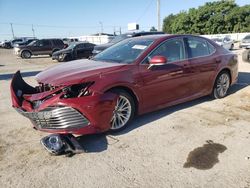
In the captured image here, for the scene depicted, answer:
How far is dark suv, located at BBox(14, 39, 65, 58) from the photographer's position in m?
23.1

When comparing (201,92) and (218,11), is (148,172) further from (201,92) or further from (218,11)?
(218,11)

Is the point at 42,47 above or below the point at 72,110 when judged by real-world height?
below

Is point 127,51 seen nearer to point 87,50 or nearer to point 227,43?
point 87,50

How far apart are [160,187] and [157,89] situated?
2.14m

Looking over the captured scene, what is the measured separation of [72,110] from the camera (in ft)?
11.9

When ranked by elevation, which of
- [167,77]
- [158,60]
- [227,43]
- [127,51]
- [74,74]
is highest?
[127,51]

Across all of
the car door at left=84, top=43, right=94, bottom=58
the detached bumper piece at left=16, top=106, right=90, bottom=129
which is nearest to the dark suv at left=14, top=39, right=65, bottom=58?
the car door at left=84, top=43, right=94, bottom=58

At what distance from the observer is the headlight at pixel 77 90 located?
3.71m

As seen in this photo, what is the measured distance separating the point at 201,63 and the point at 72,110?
3.07 meters

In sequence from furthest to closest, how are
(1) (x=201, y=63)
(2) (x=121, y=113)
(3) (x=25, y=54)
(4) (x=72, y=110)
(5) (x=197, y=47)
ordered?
(3) (x=25, y=54)
(5) (x=197, y=47)
(1) (x=201, y=63)
(2) (x=121, y=113)
(4) (x=72, y=110)

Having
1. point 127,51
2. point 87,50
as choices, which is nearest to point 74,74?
point 127,51

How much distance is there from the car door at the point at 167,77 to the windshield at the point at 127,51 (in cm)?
22

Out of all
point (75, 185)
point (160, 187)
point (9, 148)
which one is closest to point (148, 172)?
point (160, 187)

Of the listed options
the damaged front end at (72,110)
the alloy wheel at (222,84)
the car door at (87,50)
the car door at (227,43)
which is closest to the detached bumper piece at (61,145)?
the damaged front end at (72,110)
